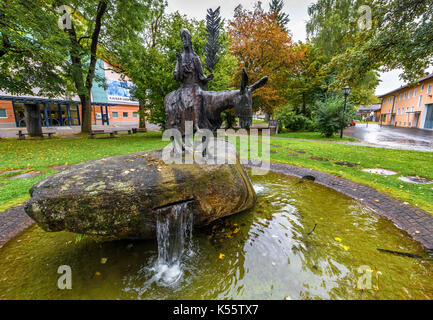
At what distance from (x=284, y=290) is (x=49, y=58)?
14642mm

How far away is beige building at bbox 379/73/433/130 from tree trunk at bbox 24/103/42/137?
3758cm

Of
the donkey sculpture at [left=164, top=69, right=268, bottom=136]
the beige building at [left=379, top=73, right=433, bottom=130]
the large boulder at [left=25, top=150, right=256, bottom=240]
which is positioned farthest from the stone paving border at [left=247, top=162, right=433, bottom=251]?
the beige building at [left=379, top=73, right=433, bottom=130]

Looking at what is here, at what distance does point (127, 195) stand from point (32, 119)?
17308 mm

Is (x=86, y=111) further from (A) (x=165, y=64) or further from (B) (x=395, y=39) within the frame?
(B) (x=395, y=39)

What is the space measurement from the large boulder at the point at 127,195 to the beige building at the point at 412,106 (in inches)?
1229

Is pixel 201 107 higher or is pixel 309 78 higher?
pixel 309 78

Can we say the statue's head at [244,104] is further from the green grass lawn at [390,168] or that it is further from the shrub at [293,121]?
the shrub at [293,121]

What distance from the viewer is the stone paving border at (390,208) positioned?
3186 millimetres

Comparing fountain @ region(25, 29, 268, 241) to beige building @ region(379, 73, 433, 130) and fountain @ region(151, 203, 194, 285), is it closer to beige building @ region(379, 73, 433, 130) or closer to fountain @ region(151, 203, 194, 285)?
fountain @ region(151, 203, 194, 285)

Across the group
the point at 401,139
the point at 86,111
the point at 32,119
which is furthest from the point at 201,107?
the point at 401,139

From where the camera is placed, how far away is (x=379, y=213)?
12.7 feet

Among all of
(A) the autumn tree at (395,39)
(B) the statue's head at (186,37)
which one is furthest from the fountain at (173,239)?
(A) the autumn tree at (395,39)

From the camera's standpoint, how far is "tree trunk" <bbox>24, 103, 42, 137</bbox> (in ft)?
45.5
